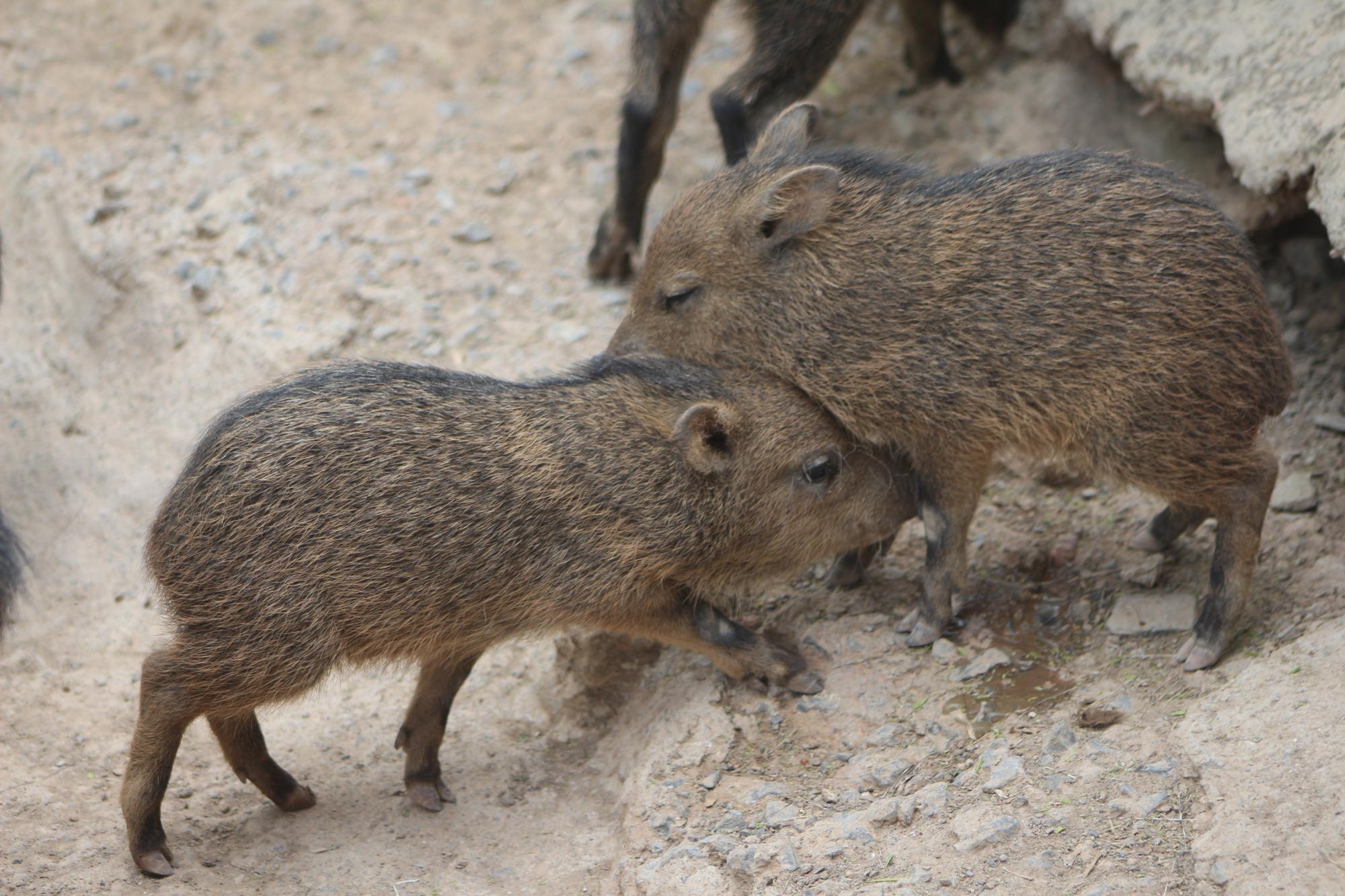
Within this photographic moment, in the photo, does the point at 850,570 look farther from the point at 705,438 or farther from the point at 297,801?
the point at 297,801

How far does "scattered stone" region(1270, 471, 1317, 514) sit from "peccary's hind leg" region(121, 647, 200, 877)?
12.7 feet

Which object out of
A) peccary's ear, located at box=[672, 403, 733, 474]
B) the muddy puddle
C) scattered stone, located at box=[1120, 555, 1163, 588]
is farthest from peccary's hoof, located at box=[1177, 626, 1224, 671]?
peccary's ear, located at box=[672, 403, 733, 474]

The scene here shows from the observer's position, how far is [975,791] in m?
4.11

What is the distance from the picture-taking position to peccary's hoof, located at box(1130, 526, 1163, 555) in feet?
16.8

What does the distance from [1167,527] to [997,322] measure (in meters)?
1.08

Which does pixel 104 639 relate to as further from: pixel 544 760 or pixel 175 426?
pixel 544 760

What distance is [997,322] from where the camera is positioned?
185 inches

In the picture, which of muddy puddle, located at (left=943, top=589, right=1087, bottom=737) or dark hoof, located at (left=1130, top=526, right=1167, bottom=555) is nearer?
muddy puddle, located at (left=943, top=589, right=1087, bottom=737)

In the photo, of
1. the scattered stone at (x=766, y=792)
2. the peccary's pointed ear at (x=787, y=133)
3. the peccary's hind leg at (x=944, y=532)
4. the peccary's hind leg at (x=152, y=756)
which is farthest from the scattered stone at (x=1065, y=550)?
the peccary's hind leg at (x=152, y=756)

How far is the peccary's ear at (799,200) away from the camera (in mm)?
4969

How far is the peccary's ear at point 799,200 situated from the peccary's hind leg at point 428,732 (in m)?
1.93

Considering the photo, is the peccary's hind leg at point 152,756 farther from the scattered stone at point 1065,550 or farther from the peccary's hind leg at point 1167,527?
the peccary's hind leg at point 1167,527

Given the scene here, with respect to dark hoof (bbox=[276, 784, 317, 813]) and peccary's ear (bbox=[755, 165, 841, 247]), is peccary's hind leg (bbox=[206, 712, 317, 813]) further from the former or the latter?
peccary's ear (bbox=[755, 165, 841, 247])

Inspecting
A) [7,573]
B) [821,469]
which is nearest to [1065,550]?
[821,469]
